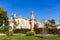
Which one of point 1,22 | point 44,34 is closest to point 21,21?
point 1,22

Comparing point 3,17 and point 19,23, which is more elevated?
point 3,17

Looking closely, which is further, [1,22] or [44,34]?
[1,22]

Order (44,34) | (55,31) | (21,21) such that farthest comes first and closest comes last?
1. (21,21)
2. (55,31)
3. (44,34)

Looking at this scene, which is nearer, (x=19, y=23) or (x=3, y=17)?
(x=3, y=17)

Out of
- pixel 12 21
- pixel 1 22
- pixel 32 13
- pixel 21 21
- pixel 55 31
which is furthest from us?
pixel 21 21

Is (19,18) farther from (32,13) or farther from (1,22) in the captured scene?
(32,13)

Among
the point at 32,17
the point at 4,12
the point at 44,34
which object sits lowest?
the point at 44,34

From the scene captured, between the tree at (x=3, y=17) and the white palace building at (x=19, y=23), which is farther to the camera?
the tree at (x=3, y=17)

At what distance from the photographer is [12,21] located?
2694 inches

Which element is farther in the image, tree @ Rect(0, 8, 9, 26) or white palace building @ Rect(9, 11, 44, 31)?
tree @ Rect(0, 8, 9, 26)

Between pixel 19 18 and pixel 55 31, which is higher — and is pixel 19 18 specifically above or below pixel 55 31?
above

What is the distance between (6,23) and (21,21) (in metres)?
11.8

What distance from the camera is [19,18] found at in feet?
254

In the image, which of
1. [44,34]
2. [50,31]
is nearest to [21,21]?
[50,31]
